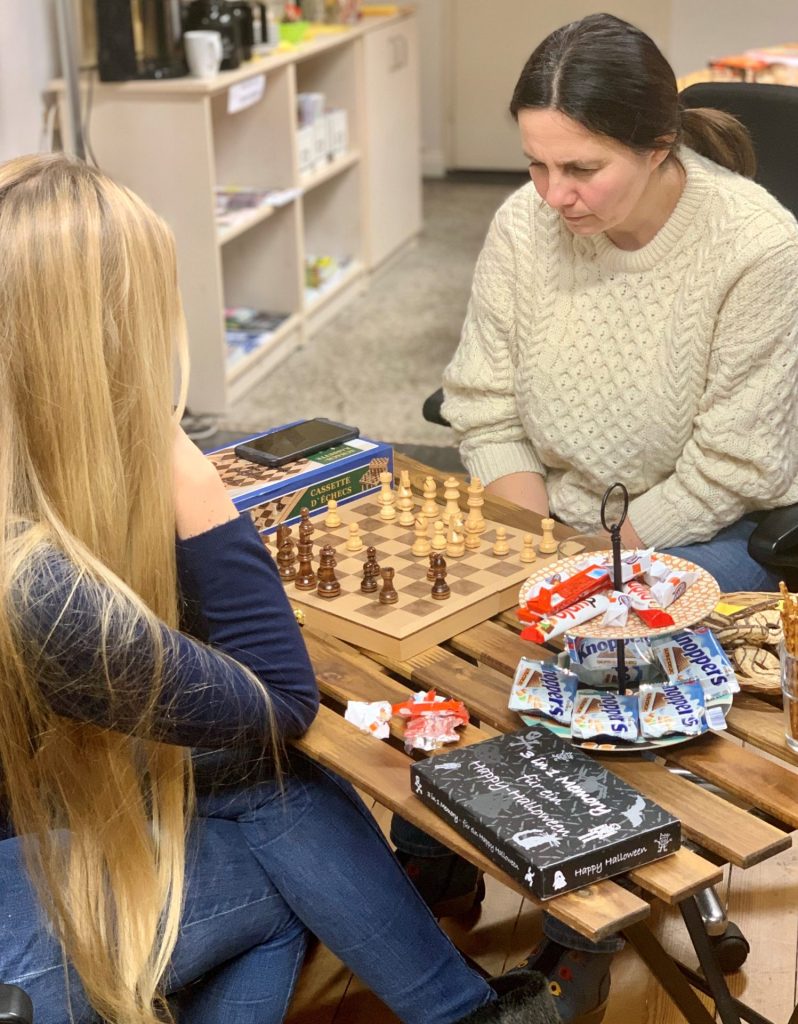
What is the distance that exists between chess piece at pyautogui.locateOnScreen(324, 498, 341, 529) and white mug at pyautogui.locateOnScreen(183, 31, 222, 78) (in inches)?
86.3

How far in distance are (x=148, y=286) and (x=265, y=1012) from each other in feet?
2.31

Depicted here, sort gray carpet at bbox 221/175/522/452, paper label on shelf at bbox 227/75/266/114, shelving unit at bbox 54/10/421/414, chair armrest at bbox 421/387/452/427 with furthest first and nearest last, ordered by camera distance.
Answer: gray carpet at bbox 221/175/522/452 < paper label on shelf at bbox 227/75/266/114 < shelving unit at bbox 54/10/421/414 < chair armrest at bbox 421/387/452/427

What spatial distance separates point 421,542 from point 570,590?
13.0 inches

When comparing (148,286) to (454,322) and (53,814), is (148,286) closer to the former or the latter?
(53,814)

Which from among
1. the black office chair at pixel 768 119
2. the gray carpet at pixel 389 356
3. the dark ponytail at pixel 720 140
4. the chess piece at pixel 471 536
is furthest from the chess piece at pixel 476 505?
the gray carpet at pixel 389 356

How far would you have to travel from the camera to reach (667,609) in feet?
4.10

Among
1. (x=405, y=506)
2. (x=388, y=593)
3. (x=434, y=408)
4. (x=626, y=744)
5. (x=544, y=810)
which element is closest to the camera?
(x=544, y=810)

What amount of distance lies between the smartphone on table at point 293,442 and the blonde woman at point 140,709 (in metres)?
0.46

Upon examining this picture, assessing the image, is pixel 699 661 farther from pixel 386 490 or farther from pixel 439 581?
pixel 386 490

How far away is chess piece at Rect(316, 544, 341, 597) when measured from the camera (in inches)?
58.1

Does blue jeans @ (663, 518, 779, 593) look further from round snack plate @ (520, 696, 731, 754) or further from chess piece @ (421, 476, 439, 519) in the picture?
round snack plate @ (520, 696, 731, 754)

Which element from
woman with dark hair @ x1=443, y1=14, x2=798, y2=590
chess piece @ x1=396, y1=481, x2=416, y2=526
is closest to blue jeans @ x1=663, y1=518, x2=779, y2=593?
woman with dark hair @ x1=443, y1=14, x2=798, y2=590

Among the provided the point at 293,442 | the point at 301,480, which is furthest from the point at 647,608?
the point at 293,442

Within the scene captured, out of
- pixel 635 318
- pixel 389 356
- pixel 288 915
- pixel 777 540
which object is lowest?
pixel 389 356
